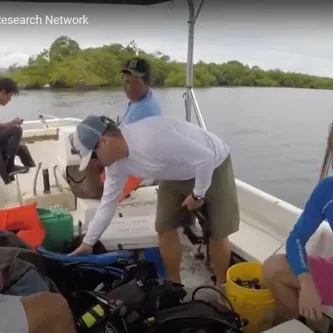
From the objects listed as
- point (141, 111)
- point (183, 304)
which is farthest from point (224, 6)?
point (183, 304)

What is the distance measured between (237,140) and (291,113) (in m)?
1.01

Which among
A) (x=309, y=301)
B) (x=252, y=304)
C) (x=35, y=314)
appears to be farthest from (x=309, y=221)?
(x=35, y=314)

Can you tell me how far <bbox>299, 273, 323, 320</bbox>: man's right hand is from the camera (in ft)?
4.82

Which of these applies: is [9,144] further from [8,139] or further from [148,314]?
[148,314]

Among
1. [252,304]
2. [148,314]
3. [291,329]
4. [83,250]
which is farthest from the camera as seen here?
[83,250]

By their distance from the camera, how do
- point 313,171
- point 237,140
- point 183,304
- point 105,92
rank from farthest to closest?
point 237,140, point 313,171, point 105,92, point 183,304

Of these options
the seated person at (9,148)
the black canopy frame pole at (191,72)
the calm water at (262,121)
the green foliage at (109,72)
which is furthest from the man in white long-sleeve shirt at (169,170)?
the calm water at (262,121)

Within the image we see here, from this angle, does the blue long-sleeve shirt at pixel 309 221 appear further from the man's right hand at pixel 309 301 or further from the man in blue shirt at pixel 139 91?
the man in blue shirt at pixel 139 91

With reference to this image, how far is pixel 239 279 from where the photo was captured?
1932mm

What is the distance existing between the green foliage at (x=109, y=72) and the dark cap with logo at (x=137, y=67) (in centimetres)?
120

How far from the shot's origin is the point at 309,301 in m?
1.48

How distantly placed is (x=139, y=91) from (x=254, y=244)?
99cm

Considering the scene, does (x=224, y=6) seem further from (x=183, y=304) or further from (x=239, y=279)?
(x=183, y=304)

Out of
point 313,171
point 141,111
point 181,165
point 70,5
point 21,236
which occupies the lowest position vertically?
point 313,171
